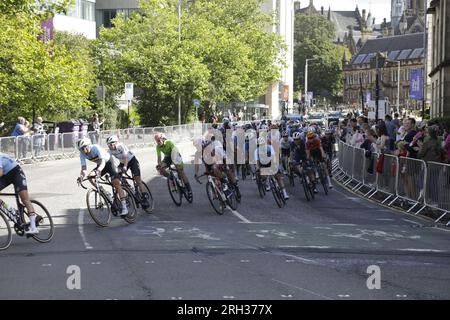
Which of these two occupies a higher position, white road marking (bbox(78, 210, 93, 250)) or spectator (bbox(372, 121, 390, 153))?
spectator (bbox(372, 121, 390, 153))

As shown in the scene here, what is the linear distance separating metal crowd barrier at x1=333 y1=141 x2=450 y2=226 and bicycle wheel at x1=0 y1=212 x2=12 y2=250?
28.2 ft

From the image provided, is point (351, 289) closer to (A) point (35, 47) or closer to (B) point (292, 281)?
(B) point (292, 281)

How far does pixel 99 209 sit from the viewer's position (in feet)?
50.4

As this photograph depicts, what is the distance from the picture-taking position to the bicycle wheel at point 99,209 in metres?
15.2

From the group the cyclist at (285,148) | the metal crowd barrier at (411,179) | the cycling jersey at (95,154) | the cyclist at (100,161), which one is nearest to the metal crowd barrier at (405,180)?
the metal crowd barrier at (411,179)

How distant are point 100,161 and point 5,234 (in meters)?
2.74

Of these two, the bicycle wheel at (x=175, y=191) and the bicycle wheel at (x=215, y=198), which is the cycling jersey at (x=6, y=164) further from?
the bicycle wheel at (x=175, y=191)


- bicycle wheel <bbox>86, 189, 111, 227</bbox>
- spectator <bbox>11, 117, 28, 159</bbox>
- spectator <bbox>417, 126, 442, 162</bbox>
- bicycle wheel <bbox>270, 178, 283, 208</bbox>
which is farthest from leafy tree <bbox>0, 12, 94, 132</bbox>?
spectator <bbox>417, 126, 442, 162</bbox>

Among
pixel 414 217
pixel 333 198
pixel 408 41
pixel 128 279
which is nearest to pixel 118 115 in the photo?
pixel 333 198

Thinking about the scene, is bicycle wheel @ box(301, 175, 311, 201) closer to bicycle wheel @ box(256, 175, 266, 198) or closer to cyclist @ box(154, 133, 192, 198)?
bicycle wheel @ box(256, 175, 266, 198)

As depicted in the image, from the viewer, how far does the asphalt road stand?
9312mm

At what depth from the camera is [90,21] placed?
78.1 metres

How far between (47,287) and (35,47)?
2772 centimetres

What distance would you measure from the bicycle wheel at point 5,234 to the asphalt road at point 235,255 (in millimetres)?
187
